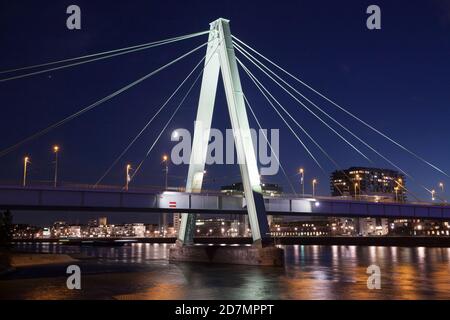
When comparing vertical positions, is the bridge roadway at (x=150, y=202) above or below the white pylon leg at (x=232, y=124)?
below

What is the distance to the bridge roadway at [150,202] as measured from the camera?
4475 cm

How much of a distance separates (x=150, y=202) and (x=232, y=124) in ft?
39.4

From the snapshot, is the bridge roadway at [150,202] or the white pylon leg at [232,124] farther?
the white pylon leg at [232,124]

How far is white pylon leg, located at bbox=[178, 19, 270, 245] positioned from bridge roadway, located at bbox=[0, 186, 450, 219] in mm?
2031

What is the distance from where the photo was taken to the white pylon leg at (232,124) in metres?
45.0

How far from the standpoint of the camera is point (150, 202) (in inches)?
2009

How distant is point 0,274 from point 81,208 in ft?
30.5

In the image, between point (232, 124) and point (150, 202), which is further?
point (150, 202)

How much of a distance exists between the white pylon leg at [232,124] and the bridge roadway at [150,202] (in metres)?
2.03

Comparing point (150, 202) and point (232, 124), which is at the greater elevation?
point (232, 124)

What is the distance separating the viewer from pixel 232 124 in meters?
45.3

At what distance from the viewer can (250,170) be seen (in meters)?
45.2
